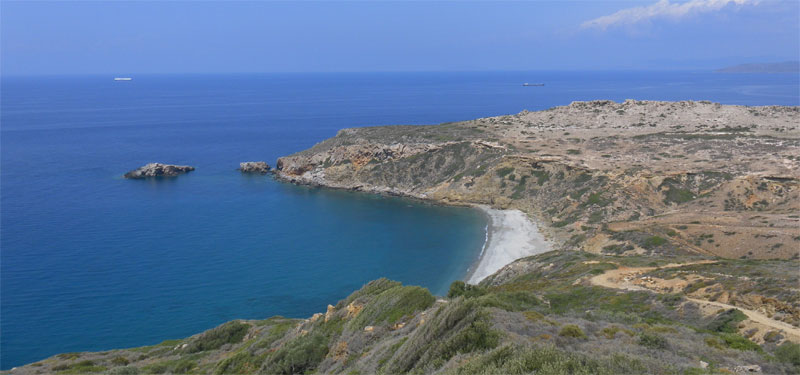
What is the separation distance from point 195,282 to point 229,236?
14.6 meters

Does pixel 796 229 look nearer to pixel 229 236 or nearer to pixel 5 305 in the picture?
pixel 229 236

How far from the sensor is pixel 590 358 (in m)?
13.0

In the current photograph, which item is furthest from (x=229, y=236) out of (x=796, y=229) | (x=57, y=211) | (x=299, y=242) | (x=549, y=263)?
(x=796, y=229)

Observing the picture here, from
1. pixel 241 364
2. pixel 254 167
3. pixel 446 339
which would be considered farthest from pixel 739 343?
pixel 254 167

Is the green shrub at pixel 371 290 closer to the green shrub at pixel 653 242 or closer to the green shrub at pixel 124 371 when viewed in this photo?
the green shrub at pixel 124 371

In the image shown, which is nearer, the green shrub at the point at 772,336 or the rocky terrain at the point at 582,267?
the rocky terrain at the point at 582,267

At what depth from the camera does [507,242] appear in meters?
58.2

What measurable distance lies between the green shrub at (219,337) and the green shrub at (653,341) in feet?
78.5

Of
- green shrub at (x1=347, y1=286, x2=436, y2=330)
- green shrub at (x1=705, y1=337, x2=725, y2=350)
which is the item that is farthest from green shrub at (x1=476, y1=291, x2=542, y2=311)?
green shrub at (x1=705, y1=337, x2=725, y2=350)

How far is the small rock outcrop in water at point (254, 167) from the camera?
101562 millimetres

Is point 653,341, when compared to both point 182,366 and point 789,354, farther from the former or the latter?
point 182,366

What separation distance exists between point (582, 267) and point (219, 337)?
2647 cm

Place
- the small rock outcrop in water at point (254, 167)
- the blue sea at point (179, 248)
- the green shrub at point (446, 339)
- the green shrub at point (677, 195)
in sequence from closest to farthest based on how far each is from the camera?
the green shrub at point (446, 339) < the blue sea at point (179, 248) < the green shrub at point (677, 195) < the small rock outcrop in water at point (254, 167)

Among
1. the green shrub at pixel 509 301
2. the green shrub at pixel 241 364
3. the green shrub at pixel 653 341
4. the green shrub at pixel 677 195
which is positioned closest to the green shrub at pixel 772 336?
the green shrub at pixel 653 341
